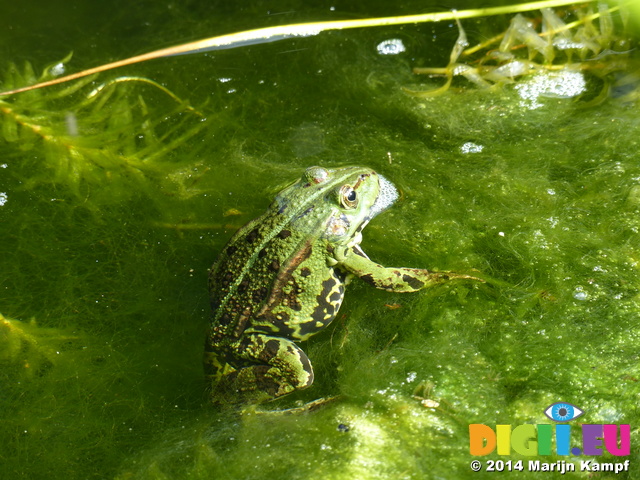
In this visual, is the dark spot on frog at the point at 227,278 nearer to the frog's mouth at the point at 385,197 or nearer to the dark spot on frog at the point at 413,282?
the dark spot on frog at the point at 413,282

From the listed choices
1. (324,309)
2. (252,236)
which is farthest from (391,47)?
(324,309)

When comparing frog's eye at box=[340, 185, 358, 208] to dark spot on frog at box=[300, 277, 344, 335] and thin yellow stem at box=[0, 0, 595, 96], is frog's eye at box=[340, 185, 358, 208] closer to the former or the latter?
dark spot on frog at box=[300, 277, 344, 335]

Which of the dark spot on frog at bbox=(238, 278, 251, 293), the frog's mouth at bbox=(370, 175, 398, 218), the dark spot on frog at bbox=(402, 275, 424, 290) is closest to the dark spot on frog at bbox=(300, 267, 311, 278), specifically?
the dark spot on frog at bbox=(238, 278, 251, 293)

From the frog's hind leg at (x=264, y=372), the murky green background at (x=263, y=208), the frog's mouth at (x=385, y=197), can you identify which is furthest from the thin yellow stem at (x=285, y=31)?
the frog's hind leg at (x=264, y=372)

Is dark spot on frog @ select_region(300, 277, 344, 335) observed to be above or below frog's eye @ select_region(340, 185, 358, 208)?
below

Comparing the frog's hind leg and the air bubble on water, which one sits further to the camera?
the air bubble on water

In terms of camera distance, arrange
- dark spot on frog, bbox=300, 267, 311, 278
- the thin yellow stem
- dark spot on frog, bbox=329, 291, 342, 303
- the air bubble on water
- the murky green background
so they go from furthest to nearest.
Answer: the air bubble on water < the thin yellow stem < dark spot on frog, bbox=329, 291, 342, 303 < dark spot on frog, bbox=300, 267, 311, 278 < the murky green background

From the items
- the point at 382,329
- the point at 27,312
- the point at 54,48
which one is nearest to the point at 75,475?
the point at 27,312

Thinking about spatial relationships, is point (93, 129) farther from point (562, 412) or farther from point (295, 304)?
point (562, 412)

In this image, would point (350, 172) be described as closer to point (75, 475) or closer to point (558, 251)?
point (558, 251)
